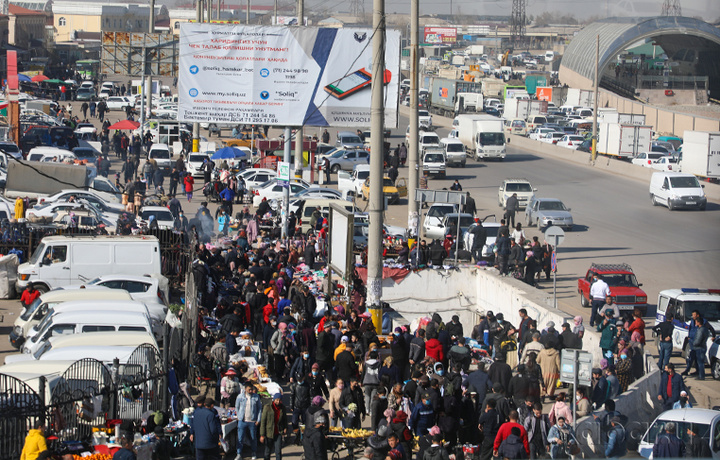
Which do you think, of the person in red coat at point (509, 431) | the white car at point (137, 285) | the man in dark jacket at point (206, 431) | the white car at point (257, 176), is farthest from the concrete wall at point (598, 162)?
the man in dark jacket at point (206, 431)

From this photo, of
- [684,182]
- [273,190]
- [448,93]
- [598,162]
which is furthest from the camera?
[448,93]

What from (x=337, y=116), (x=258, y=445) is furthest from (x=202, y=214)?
(x=258, y=445)

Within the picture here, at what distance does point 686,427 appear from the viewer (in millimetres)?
12188

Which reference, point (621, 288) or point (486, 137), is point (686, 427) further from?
point (486, 137)

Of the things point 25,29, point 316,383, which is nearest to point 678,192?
point 316,383

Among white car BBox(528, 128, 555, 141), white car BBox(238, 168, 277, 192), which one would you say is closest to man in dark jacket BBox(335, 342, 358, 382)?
white car BBox(238, 168, 277, 192)

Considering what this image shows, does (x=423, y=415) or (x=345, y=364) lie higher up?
(x=345, y=364)

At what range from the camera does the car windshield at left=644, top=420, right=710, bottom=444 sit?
11954 mm

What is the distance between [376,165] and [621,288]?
306 inches

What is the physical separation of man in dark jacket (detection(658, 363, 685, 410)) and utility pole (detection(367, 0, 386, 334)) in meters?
4.96

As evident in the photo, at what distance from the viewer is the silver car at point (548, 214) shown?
30906 millimetres

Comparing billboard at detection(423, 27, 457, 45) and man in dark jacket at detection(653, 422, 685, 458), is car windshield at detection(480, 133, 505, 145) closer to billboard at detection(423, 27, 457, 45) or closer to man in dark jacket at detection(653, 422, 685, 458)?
man in dark jacket at detection(653, 422, 685, 458)

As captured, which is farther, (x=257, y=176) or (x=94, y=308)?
(x=257, y=176)

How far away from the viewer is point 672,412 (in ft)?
41.3
